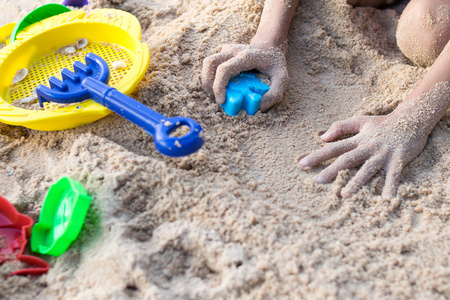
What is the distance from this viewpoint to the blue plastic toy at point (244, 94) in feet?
3.79

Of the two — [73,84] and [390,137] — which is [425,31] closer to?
[390,137]

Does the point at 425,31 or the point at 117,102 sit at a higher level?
the point at 425,31

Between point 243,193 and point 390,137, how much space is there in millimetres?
459

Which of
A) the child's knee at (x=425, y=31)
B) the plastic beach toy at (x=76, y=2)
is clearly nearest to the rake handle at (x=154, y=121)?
the plastic beach toy at (x=76, y=2)

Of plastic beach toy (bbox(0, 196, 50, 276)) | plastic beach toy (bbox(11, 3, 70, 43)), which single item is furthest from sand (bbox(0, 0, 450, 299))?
plastic beach toy (bbox(11, 3, 70, 43))

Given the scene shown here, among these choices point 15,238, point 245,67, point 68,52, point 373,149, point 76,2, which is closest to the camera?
→ point 15,238

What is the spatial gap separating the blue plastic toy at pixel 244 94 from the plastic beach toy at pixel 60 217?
0.49 m

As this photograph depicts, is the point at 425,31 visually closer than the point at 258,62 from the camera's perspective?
No

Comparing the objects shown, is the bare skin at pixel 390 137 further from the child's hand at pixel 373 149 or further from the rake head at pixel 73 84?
the rake head at pixel 73 84

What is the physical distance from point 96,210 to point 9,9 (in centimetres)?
125

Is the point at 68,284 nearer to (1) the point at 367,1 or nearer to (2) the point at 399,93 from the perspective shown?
(2) the point at 399,93

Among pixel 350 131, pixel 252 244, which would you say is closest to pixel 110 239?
pixel 252 244

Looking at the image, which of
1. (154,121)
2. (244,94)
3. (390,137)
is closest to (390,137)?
(390,137)

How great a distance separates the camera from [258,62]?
122 cm
